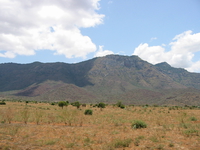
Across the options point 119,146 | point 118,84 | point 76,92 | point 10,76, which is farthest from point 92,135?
point 10,76

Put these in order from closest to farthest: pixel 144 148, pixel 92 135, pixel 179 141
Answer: pixel 144 148 < pixel 179 141 < pixel 92 135

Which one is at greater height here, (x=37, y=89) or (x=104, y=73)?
(x=104, y=73)

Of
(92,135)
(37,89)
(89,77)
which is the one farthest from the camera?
(89,77)

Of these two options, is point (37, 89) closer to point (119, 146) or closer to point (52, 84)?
point (52, 84)

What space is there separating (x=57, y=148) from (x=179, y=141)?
7.34 metres

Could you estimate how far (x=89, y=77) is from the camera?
586 feet

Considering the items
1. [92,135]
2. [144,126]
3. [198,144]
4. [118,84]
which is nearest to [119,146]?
[92,135]

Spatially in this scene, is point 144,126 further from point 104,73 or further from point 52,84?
point 104,73

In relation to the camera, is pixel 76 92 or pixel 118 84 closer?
pixel 76 92

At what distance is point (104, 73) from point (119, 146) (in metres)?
175

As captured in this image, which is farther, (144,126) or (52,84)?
(52,84)

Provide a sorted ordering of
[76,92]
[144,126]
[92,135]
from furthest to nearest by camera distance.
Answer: [76,92], [144,126], [92,135]

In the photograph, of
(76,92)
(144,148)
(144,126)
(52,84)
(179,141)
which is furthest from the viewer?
(52,84)

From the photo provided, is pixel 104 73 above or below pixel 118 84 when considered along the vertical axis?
above
